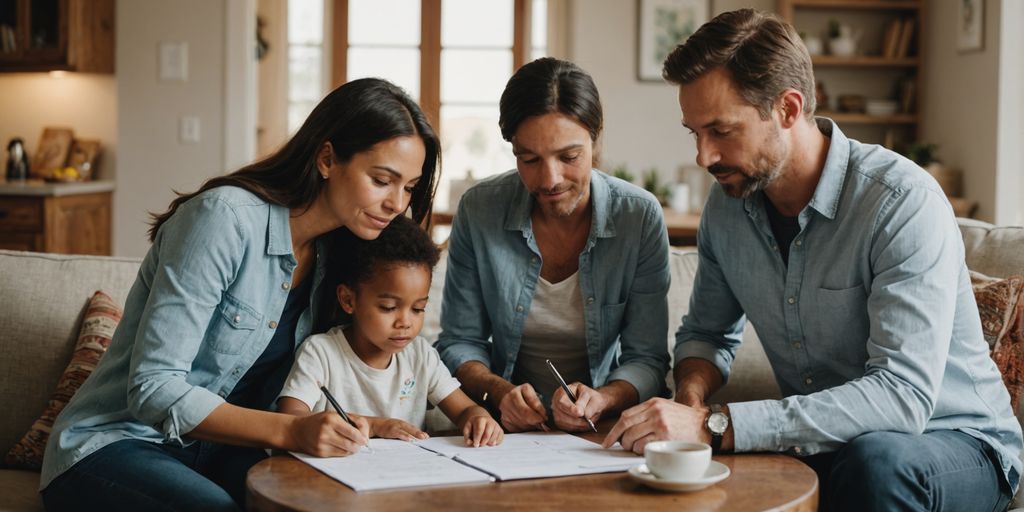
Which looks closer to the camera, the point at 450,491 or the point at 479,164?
the point at 450,491

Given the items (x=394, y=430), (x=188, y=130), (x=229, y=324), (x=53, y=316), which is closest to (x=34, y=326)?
(x=53, y=316)

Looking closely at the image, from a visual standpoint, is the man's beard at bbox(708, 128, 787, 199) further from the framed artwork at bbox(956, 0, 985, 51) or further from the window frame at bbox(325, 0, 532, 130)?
the window frame at bbox(325, 0, 532, 130)

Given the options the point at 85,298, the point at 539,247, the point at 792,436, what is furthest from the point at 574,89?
the point at 85,298

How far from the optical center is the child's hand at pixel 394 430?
5.88 feet

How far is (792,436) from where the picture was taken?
1724 mm

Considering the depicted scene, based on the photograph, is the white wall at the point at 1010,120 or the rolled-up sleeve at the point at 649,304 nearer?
the rolled-up sleeve at the point at 649,304

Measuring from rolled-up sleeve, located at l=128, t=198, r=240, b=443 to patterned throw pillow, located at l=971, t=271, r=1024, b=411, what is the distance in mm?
1457

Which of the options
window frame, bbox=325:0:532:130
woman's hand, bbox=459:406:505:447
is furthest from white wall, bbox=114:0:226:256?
woman's hand, bbox=459:406:505:447

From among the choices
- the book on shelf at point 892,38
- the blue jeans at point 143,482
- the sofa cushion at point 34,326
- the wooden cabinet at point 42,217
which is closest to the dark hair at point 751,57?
the blue jeans at point 143,482

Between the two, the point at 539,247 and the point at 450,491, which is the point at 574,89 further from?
the point at 450,491

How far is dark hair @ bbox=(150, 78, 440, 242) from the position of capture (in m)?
1.93

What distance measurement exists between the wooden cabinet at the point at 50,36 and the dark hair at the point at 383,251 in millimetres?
4096

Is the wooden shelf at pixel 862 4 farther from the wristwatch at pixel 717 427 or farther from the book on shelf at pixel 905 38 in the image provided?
the wristwatch at pixel 717 427

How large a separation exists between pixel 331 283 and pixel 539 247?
45 centimetres
